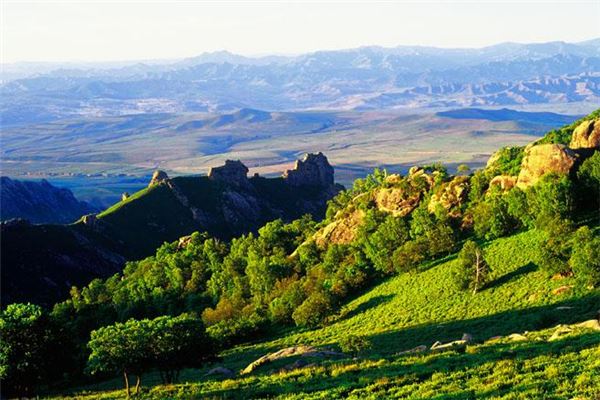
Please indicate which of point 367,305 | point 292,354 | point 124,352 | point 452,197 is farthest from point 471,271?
point 124,352

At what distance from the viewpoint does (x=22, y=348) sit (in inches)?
1992

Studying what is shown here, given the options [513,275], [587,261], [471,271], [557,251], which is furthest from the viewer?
[471,271]

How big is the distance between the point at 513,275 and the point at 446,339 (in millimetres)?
19535

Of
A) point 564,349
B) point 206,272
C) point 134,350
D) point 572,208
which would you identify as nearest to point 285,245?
point 206,272

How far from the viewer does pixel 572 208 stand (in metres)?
79.4

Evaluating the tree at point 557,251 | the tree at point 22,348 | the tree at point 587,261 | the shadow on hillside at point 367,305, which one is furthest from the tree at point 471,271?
the tree at point 22,348

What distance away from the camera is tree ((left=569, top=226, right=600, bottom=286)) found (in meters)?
62.5

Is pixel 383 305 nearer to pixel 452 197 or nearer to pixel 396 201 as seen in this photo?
pixel 452 197

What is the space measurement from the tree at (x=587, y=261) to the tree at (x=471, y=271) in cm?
1220

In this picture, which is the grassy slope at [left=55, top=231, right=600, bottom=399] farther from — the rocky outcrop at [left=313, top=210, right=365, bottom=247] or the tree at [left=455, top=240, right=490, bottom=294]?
the rocky outcrop at [left=313, top=210, right=365, bottom=247]

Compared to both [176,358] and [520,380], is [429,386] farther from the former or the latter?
[176,358]

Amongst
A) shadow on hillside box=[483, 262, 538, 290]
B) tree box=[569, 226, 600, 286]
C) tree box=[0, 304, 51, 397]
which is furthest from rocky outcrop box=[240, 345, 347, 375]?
shadow on hillside box=[483, 262, 538, 290]

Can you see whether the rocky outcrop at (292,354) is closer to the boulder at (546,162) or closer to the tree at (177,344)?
the tree at (177,344)

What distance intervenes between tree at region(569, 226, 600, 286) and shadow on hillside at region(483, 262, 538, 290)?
8262mm
